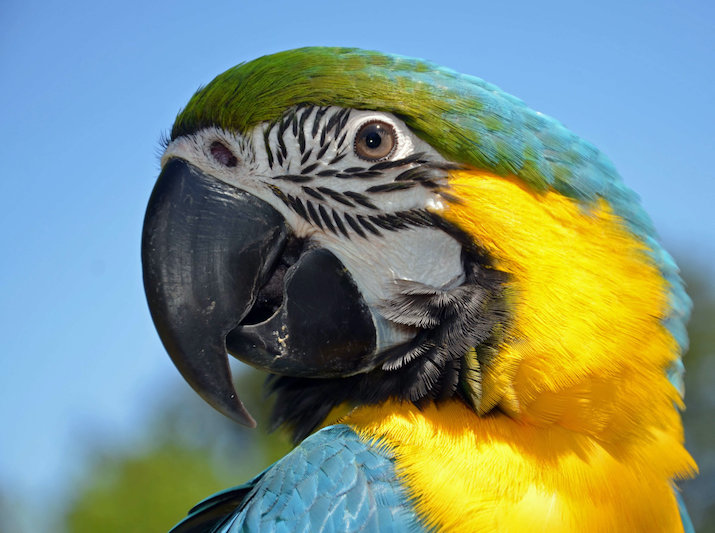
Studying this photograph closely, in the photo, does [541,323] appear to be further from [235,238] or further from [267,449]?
[267,449]

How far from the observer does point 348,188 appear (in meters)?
2.06

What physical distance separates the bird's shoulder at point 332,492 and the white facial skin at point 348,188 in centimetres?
35

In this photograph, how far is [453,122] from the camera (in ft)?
6.40

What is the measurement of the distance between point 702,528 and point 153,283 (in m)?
19.5

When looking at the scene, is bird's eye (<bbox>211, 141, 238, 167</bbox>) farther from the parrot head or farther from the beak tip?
the beak tip

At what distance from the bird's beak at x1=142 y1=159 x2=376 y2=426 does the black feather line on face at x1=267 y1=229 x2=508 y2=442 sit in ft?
0.32

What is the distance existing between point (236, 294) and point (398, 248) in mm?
528

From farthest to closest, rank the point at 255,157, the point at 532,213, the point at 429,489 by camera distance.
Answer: the point at 255,157
the point at 532,213
the point at 429,489

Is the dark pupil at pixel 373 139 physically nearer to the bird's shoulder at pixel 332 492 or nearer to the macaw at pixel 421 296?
the macaw at pixel 421 296

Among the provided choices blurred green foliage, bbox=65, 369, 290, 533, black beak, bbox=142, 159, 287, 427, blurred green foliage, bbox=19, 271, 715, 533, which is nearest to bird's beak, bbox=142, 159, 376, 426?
black beak, bbox=142, 159, 287, 427

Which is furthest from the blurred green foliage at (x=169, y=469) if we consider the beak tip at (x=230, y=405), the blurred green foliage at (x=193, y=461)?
the beak tip at (x=230, y=405)

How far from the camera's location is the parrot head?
73.0 inches

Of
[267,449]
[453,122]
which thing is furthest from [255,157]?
[267,449]

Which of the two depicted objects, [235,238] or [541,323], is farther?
[235,238]
